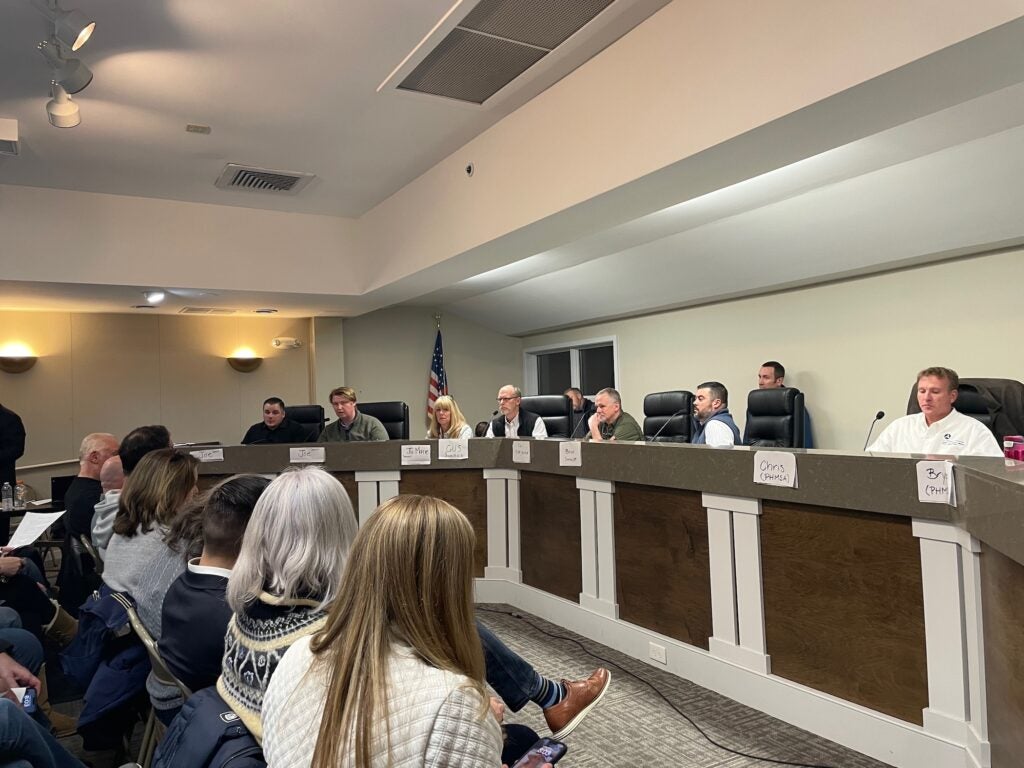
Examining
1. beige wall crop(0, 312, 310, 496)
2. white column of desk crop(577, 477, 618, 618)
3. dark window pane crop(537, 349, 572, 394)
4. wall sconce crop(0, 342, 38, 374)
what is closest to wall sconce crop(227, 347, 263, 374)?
beige wall crop(0, 312, 310, 496)

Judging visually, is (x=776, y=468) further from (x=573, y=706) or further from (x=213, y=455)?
(x=213, y=455)

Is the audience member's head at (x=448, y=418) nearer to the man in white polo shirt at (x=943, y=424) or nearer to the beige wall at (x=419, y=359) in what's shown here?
the man in white polo shirt at (x=943, y=424)

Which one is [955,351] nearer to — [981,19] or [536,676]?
[981,19]

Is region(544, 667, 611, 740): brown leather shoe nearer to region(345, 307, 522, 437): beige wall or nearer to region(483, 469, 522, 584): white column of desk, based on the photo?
region(483, 469, 522, 584): white column of desk

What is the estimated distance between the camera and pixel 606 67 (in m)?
3.42

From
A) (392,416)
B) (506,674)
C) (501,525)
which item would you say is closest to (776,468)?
(506,674)

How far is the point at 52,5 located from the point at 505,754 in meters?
2.94

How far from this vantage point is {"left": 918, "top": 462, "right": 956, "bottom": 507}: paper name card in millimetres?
2016

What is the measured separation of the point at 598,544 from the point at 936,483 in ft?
5.26

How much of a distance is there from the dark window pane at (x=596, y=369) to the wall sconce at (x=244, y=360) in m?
3.53

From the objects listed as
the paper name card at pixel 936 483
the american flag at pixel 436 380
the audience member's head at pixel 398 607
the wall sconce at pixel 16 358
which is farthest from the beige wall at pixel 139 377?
the audience member's head at pixel 398 607

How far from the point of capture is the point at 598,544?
3.38 m

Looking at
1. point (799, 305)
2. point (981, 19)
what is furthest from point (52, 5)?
point (799, 305)

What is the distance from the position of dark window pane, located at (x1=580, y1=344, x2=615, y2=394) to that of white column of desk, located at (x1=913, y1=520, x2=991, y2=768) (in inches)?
229
